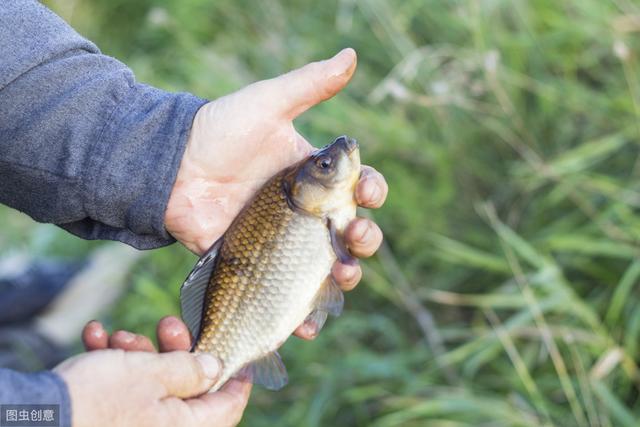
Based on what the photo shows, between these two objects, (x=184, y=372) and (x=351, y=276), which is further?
(x=351, y=276)

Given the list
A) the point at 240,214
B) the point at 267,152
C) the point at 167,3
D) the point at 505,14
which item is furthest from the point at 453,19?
the point at 167,3

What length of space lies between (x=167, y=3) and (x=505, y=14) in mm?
A: 2280

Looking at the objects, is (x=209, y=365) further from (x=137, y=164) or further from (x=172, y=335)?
(x=137, y=164)

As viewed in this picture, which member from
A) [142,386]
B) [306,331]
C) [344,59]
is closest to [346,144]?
[344,59]

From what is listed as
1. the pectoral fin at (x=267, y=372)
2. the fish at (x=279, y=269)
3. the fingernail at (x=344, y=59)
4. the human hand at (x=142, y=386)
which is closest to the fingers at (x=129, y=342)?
the human hand at (x=142, y=386)

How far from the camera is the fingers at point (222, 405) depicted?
1799 millimetres

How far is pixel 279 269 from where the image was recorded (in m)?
1.95

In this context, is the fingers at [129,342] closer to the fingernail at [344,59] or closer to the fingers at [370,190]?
the fingers at [370,190]

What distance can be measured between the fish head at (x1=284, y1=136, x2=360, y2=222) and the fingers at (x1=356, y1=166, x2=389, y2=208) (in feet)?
0.09

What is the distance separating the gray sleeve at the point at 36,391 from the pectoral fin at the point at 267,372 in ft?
1.44

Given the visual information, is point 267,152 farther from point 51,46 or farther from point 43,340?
point 43,340

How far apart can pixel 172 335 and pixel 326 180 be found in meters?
0.48

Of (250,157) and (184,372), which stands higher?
(250,157)

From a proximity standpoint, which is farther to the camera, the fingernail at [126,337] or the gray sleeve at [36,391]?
the fingernail at [126,337]
